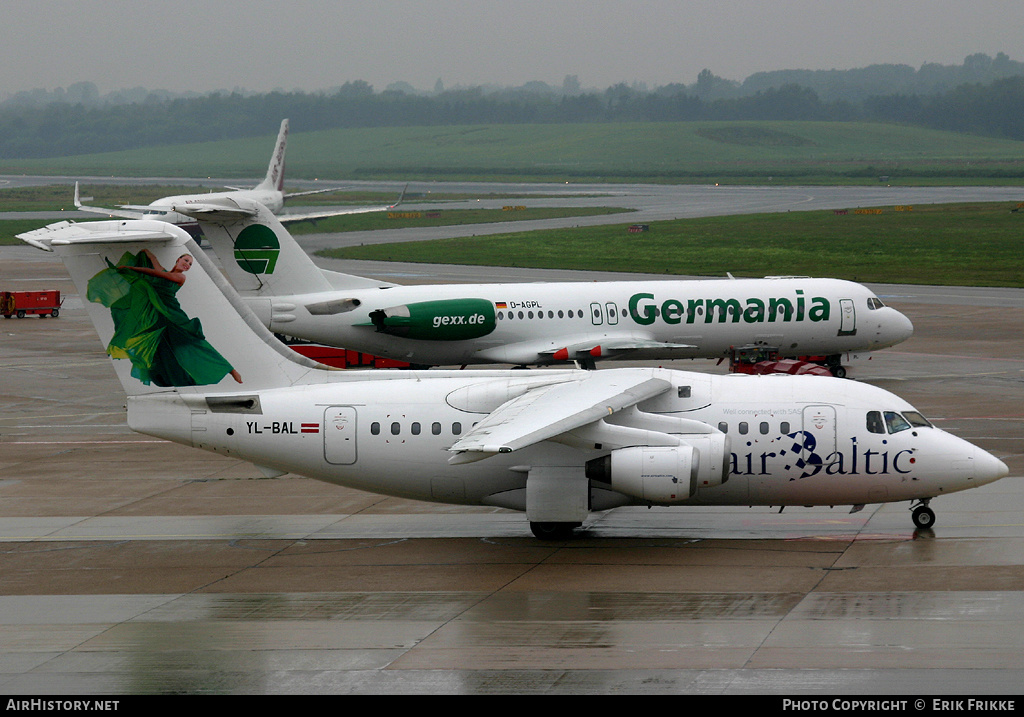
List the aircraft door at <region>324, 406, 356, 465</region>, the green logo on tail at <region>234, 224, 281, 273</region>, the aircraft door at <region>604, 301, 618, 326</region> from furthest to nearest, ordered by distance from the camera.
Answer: the aircraft door at <region>604, 301, 618, 326</region> < the green logo on tail at <region>234, 224, 281, 273</region> < the aircraft door at <region>324, 406, 356, 465</region>

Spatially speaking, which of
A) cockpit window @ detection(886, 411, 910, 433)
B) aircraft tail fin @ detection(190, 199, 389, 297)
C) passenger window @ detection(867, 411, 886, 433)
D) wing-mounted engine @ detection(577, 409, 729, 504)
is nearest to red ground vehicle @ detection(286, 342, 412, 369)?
aircraft tail fin @ detection(190, 199, 389, 297)

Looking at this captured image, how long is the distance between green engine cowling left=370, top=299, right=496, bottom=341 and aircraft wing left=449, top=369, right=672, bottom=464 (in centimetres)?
1889

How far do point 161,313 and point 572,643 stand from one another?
12.3m

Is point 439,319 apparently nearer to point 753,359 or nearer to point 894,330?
point 753,359

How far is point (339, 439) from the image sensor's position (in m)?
26.6

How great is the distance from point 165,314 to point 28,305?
4887 cm

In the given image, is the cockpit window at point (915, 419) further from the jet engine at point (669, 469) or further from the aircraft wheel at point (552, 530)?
the aircraft wheel at point (552, 530)

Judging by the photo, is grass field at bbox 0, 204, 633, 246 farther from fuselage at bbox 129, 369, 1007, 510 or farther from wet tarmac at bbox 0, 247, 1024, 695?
fuselage at bbox 129, 369, 1007, 510

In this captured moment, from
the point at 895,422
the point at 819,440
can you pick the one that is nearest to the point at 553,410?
the point at 819,440

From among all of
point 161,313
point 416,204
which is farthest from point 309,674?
point 416,204

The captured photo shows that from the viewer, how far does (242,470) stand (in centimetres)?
3481

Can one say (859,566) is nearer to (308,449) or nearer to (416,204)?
(308,449)

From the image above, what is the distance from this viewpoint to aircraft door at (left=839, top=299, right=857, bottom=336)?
47.1m
